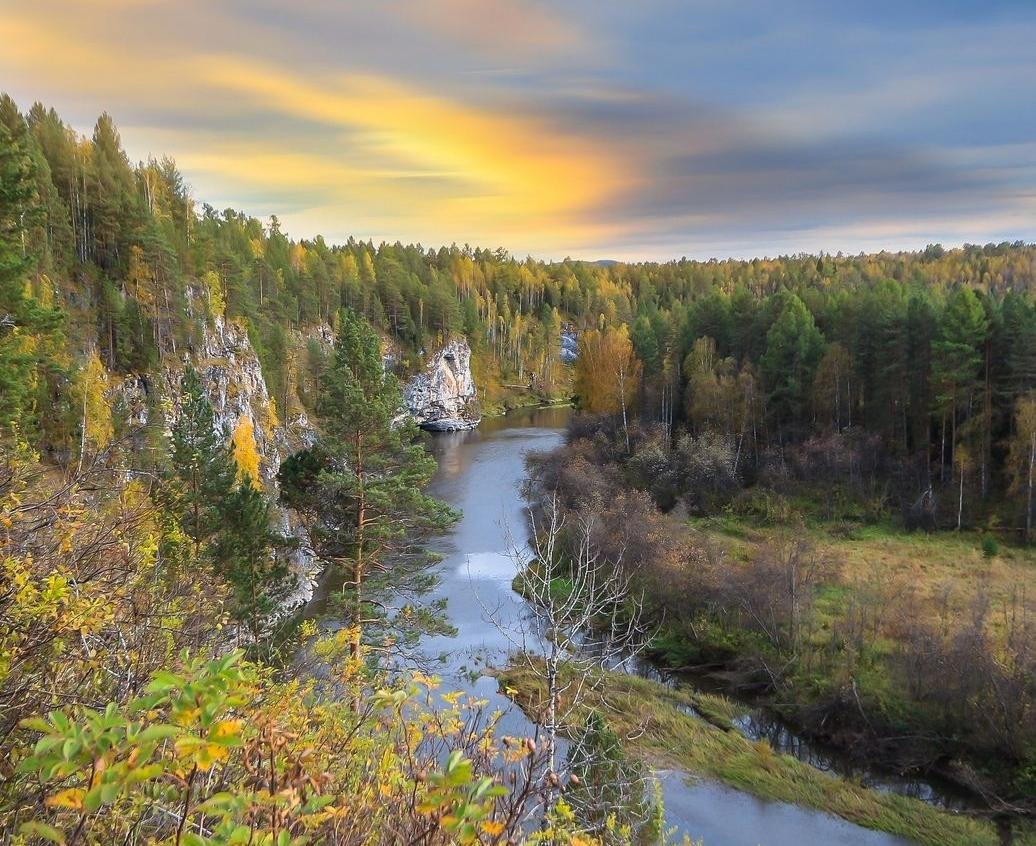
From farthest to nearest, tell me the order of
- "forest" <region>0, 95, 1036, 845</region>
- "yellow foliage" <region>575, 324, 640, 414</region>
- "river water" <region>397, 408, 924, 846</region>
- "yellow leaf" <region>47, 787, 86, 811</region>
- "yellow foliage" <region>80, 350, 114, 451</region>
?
"yellow foliage" <region>575, 324, 640, 414</region>, "yellow foliage" <region>80, 350, 114, 451</region>, "river water" <region>397, 408, 924, 846</region>, "forest" <region>0, 95, 1036, 845</region>, "yellow leaf" <region>47, 787, 86, 811</region>

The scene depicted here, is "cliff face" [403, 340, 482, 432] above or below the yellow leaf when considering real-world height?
below

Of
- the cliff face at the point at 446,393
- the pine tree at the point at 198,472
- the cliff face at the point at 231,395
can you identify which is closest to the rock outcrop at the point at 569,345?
the cliff face at the point at 446,393

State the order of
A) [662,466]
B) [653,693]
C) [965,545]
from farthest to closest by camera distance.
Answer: [662,466] < [965,545] < [653,693]

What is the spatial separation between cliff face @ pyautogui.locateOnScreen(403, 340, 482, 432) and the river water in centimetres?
1653

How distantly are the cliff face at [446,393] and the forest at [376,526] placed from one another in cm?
1791

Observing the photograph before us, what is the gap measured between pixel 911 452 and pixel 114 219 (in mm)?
45877

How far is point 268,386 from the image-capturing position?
4594cm

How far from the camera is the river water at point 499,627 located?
48.4 ft

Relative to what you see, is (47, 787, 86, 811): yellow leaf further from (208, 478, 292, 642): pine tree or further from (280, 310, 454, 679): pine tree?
(208, 478, 292, 642): pine tree

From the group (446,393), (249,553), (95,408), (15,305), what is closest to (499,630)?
(249,553)

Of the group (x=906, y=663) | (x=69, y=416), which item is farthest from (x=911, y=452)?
(x=69, y=416)

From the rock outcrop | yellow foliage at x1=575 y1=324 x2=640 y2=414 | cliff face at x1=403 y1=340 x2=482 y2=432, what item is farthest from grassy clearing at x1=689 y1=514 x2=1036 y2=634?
the rock outcrop

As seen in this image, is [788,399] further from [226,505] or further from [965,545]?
[226,505]

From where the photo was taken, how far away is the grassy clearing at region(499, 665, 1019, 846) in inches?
574
